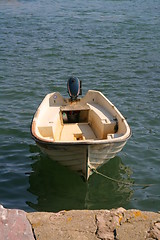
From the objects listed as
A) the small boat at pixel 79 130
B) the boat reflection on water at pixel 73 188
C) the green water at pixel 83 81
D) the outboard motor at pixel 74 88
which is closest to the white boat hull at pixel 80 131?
the small boat at pixel 79 130

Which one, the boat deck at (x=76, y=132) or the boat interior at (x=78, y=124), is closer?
the boat interior at (x=78, y=124)

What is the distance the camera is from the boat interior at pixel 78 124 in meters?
10.7

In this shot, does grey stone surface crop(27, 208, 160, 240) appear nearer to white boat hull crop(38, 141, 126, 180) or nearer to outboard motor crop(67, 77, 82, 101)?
white boat hull crop(38, 141, 126, 180)

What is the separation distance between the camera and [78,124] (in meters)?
12.1

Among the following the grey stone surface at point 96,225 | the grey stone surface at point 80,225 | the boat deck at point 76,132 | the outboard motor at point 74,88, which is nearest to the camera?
the grey stone surface at point 80,225

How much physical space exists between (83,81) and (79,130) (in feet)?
20.8

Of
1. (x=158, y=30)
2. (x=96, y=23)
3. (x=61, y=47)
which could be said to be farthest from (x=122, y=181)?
(x=96, y=23)

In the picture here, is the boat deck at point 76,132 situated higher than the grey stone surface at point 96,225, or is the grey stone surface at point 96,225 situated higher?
the grey stone surface at point 96,225

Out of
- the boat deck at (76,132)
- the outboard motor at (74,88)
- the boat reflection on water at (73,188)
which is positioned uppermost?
the outboard motor at (74,88)

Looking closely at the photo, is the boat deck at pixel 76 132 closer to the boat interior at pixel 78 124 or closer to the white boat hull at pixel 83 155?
the boat interior at pixel 78 124

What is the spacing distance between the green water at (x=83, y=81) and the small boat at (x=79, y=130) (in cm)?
79

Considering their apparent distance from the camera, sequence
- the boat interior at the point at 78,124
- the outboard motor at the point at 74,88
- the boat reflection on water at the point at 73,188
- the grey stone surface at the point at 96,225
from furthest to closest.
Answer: the outboard motor at the point at 74,88
the boat interior at the point at 78,124
the boat reflection on water at the point at 73,188
the grey stone surface at the point at 96,225

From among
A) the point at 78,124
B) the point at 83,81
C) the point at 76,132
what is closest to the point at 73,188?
the point at 76,132

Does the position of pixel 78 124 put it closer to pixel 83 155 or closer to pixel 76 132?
pixel 76 132
